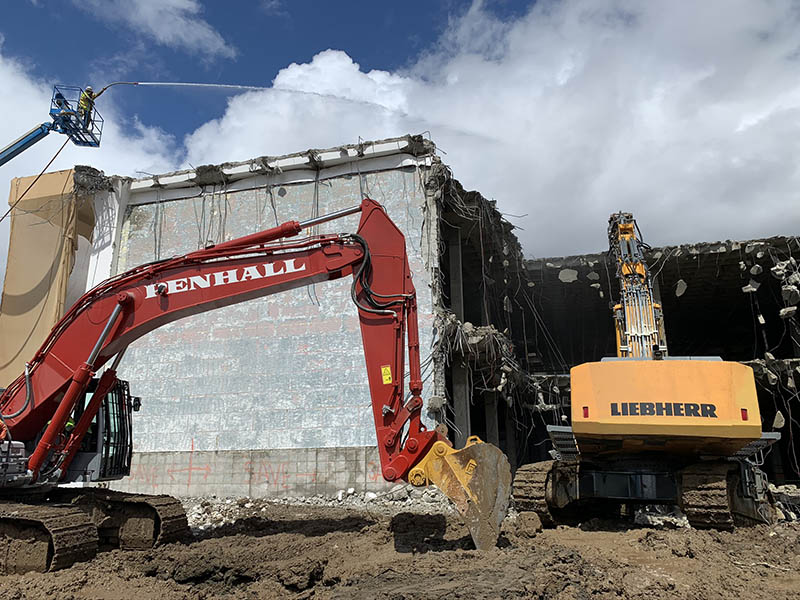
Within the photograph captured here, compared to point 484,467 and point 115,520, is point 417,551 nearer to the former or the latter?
point 484,467

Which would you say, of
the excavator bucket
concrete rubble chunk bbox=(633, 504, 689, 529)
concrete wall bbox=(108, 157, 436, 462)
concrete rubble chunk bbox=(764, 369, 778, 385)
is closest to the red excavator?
the excavator bucket

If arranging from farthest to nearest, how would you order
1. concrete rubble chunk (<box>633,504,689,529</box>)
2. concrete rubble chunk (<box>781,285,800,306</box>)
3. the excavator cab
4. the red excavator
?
concrete rubble chunk (<box>781,285,800,306</box>)
concrete rubble chunk (<box>633,504,689,529</box>)
the excavator cab
the red excavator

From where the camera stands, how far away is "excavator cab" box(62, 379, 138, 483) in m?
8.84

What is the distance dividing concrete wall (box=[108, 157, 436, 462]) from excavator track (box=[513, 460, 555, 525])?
5.28m

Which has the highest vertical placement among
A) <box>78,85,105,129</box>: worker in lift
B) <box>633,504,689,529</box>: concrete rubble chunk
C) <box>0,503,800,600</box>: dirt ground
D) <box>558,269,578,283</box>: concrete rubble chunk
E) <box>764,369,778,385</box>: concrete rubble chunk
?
<box>78,85,105,129</box>: worker in lift

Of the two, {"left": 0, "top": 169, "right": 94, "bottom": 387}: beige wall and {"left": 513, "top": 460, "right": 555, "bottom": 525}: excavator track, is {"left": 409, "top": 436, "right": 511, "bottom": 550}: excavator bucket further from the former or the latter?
{"left": 0, "top": 169, "right": 94, "bottom": 387}: beige wall

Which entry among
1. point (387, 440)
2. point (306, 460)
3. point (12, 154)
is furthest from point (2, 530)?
point (12, 154)

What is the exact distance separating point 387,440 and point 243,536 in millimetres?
3556

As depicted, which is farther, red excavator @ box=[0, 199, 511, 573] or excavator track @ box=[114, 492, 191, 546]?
excavator track @ box=[114, 492, 191, 546]

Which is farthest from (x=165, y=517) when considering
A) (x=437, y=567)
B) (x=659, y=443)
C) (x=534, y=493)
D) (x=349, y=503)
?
(x=659, y=443)

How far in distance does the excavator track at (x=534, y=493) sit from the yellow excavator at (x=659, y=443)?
15 millimetres

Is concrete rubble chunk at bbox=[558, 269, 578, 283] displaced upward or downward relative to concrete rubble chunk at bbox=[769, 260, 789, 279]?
upward

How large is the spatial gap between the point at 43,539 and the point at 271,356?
9.11 m

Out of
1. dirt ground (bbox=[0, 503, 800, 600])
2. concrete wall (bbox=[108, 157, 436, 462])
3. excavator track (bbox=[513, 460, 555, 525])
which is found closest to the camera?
dirt ground (bbox=[0, 503, 800, 600])
